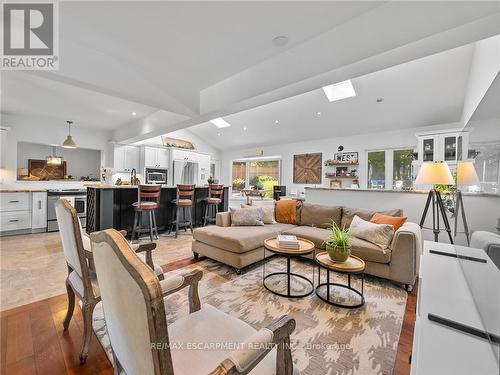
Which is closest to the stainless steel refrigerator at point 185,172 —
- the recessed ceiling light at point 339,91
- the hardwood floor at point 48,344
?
the recessed ceiling light at point 339,91

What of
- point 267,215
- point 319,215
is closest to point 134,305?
point 267,215

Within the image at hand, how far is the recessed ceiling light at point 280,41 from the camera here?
211 centimetres

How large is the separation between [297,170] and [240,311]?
5625mm

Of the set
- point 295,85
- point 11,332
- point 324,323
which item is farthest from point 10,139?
point 324,323

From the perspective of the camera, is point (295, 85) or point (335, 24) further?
point (295, 85)

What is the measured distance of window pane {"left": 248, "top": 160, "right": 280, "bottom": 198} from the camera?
25.8ft

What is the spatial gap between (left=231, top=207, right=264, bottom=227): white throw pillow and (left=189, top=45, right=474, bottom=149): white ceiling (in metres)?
3.07

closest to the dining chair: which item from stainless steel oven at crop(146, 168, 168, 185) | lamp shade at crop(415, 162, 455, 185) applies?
lamp shade at crop(415, 162, 455, 185)

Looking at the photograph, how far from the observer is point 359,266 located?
6.91 feet

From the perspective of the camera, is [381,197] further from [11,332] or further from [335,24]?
[11,332]

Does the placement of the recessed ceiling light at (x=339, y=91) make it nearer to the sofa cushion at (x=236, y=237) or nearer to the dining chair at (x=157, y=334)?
the sofa cushion at (x=236, y=237)

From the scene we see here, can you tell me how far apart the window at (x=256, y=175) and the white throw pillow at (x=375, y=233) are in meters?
4.86

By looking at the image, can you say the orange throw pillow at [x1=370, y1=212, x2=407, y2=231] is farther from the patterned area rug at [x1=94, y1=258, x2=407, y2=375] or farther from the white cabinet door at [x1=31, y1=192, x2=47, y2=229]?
the white cabinet door at [x1=31, y1=192, x2=47, y2=229]

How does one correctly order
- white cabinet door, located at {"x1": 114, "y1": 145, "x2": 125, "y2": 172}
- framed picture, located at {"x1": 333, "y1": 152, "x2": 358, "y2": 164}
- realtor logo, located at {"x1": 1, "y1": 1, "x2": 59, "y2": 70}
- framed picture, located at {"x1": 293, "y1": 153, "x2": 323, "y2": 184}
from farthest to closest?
framed picture, located at {"x1": 293, "y1": 153, "x2": 323, "y2": 184} < white cabinet door, located at {"x1": 114, "y1": 145, "x2": 125, "y2": 172} < framed picture, located at {"x1": 333, "y1": 152, "x2": 358, "y2": 164} < realtor logo, located at {"x1": 1, "y1": 1, "x2": 59, "y2": 70}
